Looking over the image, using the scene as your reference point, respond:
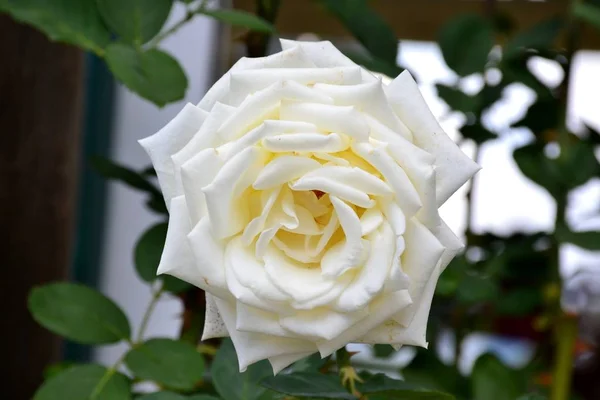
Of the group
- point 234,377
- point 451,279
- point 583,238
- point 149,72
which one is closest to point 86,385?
point 234,377

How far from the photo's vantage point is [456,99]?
712 millimetres

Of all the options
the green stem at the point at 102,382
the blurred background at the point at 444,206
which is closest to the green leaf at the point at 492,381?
the blurred background at the point at 444,206

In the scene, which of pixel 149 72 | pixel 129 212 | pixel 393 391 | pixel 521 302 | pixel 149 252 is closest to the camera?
pixel 393 391

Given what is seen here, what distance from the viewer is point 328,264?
0.33m

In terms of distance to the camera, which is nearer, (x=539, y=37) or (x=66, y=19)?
(x=66, y=19)

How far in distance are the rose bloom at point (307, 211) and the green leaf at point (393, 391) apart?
0.09 metres

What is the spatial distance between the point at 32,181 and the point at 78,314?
0.37m

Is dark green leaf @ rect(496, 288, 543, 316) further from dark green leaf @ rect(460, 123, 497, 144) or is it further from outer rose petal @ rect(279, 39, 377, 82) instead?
outer rose petal @ rect(279, 39, 377, 82)

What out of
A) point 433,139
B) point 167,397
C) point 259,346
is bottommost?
point 167,397

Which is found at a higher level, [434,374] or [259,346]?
[259,346]

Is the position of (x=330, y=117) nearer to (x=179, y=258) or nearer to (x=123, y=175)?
(x=179, y=258)

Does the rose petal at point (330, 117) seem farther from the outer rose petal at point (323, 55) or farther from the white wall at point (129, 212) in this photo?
the white wall at point (129, 212)

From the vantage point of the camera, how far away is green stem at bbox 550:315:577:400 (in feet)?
2.55

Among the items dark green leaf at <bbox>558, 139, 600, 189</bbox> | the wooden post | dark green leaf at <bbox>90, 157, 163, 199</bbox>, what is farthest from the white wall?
dark green leaf at <bbox>558, 139, 600, 189</bbox>
